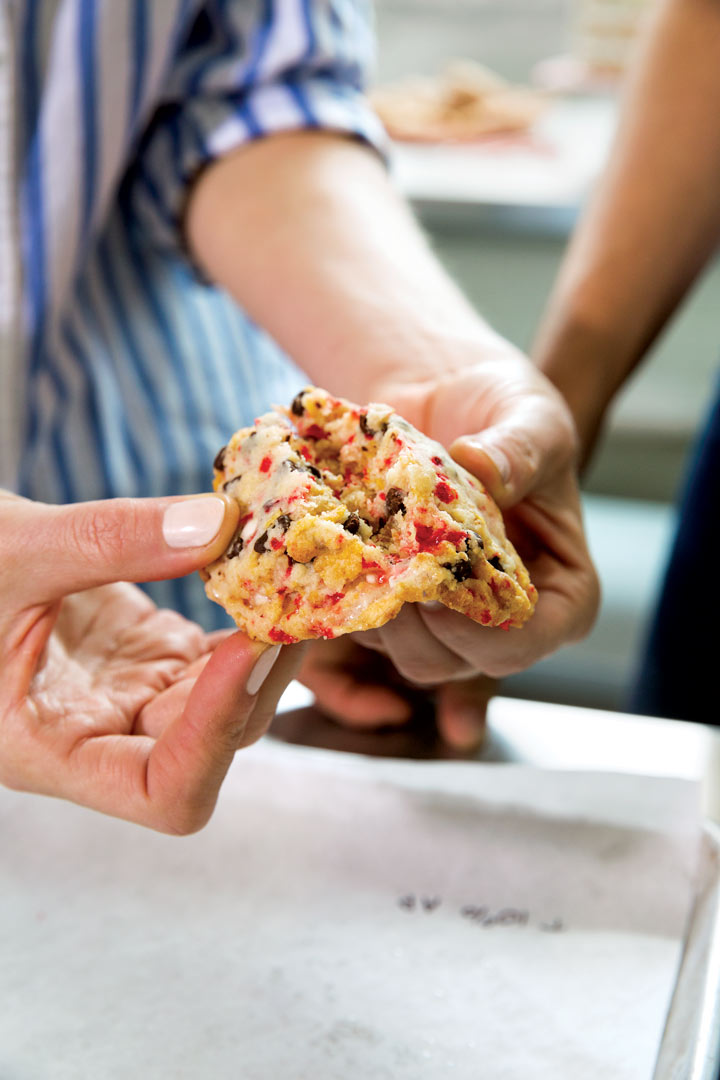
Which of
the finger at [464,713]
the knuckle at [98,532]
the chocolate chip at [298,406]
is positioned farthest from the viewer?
the finger at [464,713]

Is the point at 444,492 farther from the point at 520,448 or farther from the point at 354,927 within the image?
the point at 354,927

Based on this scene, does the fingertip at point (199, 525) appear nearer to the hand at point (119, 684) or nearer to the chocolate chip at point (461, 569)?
the hand at point (119, 684)

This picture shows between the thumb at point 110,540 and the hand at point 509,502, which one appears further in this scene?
the hand at point 509,502

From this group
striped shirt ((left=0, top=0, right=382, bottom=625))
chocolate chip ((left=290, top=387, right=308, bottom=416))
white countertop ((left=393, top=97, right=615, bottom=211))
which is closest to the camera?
chocolate chip ((left=290, top=387, right=308, bottom=416))

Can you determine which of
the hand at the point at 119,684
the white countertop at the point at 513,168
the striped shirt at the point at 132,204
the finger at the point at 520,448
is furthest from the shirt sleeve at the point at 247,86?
the white countertop at the point at 513,168

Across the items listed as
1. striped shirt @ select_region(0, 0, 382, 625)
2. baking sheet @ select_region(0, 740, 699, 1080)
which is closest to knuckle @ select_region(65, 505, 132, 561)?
baking sheet @ select_region(0, 740, 699, 1080)

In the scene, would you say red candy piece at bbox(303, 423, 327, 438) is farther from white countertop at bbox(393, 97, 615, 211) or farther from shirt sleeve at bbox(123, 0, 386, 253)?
white countertop at bbox(393, 97, 615, 211)
